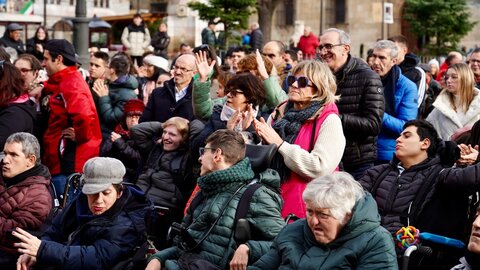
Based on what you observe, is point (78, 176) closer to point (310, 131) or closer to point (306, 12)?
point (310, 131)

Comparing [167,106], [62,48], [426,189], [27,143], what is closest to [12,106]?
[62,48]

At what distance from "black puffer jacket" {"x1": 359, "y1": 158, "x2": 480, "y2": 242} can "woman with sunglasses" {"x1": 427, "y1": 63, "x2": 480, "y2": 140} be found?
2.72 m

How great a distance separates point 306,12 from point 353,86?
44141 mm

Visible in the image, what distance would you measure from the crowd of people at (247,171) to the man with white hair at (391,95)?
0.01 meters

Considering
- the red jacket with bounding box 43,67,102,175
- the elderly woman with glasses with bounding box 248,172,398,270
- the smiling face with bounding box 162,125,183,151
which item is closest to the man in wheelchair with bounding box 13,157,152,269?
the smiling face with bounding box 162,125,183,151

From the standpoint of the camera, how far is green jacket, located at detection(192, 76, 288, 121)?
30.3ft

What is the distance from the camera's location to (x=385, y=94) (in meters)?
10.3

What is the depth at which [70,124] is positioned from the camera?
10656 millimetres

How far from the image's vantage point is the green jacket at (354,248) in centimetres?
634

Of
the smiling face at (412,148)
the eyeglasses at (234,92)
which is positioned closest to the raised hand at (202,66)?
the eyeglasses at (234,92)

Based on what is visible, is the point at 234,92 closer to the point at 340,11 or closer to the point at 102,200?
the point at 102,200

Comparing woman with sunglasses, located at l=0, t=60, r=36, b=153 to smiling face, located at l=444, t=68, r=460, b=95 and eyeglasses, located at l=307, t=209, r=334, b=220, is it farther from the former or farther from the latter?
eyeglasses, located at l=307, t=209, r=334, b=220

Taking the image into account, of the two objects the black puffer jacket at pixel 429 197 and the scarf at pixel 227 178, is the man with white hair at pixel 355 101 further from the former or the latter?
the scarf at pixel 227 178

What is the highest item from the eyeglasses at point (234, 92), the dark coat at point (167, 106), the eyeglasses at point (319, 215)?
the eyeglasses at point (234, 92)
